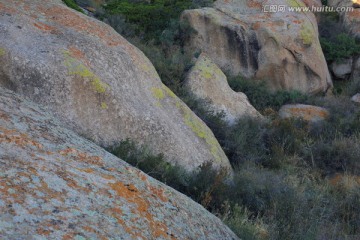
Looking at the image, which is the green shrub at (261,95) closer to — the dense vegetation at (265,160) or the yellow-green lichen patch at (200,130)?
the dense vegetation at (265,160)

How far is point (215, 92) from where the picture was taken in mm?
10422

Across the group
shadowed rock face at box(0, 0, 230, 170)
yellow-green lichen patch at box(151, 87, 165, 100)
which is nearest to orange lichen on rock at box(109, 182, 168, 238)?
shadowed rock face at box(0, 0, 230, 170)

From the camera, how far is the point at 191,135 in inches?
286

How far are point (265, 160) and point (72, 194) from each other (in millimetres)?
6327

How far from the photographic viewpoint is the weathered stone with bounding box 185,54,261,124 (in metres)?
9.98

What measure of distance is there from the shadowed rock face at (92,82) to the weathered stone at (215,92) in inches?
85.7

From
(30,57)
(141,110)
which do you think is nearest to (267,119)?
(141,110)

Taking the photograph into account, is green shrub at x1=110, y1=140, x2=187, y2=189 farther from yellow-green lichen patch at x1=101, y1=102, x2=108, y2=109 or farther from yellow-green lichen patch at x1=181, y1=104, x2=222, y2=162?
yellow-green lichen patch at x1=181, y1=104, x2=222, y2=162

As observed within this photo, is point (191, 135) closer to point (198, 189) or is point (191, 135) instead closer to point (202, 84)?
point (198, 189)

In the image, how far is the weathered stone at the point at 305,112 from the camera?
39.4 ft

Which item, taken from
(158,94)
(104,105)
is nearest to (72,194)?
(104,105)

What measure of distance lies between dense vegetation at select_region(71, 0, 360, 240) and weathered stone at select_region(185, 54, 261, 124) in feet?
0.98

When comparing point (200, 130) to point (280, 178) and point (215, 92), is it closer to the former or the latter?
point (280, 178)

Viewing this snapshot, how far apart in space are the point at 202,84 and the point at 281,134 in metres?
2.01
